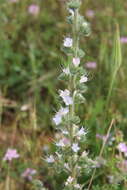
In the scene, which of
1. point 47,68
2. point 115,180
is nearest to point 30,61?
point 47,68

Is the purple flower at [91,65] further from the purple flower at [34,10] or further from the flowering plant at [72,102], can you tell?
the flowering plant at [72,102]

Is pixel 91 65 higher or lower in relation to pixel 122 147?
higher

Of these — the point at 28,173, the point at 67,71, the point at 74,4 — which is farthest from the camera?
the point at 28,173

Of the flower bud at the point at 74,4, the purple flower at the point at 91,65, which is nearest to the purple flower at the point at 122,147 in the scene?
the flower bud at the point at 74,4

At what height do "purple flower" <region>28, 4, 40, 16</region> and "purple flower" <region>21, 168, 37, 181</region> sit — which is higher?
"purple flower" <region>28, 4, 40, 16</region>

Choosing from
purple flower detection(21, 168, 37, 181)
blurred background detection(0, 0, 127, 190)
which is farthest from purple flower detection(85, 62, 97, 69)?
purple flower detection(21, 168, 37, 181)

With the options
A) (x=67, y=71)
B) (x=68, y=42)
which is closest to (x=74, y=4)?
(x=68, y=42)

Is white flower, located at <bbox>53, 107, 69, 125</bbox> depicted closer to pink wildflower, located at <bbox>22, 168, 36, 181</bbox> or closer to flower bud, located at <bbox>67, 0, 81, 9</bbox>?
flower bud, located at <bbox>67, 0, 81, 9</bbox>

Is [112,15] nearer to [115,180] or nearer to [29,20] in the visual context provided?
[29,20]

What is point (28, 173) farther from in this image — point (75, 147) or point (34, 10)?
point (34, 10)
